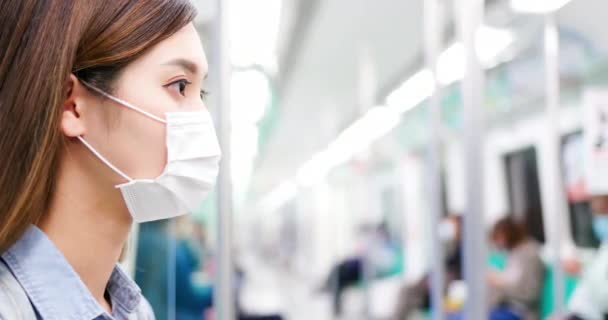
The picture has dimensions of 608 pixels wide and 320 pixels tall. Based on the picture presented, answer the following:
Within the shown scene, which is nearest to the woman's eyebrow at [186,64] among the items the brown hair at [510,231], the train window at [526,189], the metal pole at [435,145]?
the metal pole at [435,145]

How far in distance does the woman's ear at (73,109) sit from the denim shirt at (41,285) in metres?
0.17

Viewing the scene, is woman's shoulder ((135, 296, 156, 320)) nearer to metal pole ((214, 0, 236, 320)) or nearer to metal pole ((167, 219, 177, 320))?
metal pole ((214, 0, 236, 320))

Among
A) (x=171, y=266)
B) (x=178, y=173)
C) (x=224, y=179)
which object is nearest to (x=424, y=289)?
(x=171, y=266)

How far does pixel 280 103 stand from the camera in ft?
26.0

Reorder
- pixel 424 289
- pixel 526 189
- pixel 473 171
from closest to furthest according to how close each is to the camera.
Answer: pixel 473 171 → pixel 424 289 → pixel 526 189

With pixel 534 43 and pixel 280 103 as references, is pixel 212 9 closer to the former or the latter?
pixel 534 43

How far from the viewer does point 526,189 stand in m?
5.11

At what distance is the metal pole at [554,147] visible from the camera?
2912 millimetres

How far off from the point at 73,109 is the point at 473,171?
1.38 metres

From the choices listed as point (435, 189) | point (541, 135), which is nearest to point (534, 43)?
point (541, 135)

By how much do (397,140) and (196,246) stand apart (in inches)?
208

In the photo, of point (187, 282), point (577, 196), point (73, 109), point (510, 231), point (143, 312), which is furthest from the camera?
point (510, 231)

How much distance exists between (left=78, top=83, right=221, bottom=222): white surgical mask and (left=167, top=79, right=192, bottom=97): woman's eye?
4 cm

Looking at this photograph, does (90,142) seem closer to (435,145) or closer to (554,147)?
(435,145)
